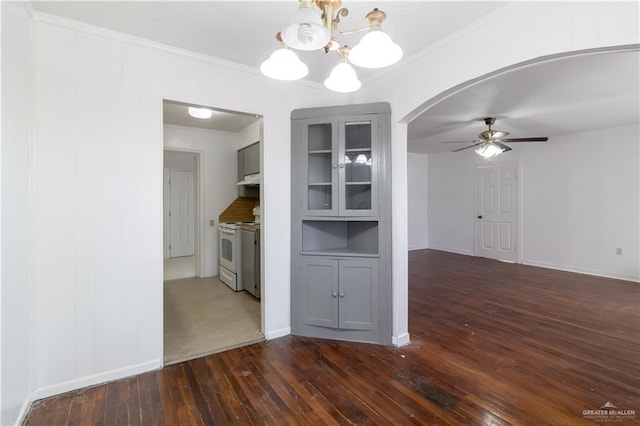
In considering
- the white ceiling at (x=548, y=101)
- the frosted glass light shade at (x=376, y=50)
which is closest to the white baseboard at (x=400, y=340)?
the white ceiling at (x=548, y=101)

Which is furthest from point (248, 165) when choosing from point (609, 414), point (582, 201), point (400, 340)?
point (582, 201)

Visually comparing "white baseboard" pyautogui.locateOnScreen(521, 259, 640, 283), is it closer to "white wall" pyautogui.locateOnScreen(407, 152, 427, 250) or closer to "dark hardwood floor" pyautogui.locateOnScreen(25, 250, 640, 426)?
"dark hardwood floor" pyautogui.locateOnScreen(25, 250, 640, 426)

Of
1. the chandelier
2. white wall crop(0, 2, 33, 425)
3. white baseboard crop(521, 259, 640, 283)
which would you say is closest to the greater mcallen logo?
the chandelier

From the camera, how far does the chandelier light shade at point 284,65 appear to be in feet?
4.48

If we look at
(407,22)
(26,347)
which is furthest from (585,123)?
(26,347)

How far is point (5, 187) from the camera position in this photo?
1.58 metres

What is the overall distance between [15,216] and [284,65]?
1743 mm

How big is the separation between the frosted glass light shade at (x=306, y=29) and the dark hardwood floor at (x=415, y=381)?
1.99 metres

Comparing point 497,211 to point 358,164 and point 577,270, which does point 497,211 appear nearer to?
point 577,270

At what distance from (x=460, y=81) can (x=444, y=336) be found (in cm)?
229

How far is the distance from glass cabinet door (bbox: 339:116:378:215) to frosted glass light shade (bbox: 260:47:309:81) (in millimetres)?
1465

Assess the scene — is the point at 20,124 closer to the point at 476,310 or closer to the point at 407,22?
the point at 407,22

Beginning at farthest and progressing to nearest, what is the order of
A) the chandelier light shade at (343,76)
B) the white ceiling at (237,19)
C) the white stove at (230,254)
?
the white stove at (230,254) < the white ceiling at (237,19) < the chandelier light shade at (343,76)

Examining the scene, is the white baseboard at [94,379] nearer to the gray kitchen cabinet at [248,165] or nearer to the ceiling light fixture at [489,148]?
the gray kitchen cabinet at [248,165]
